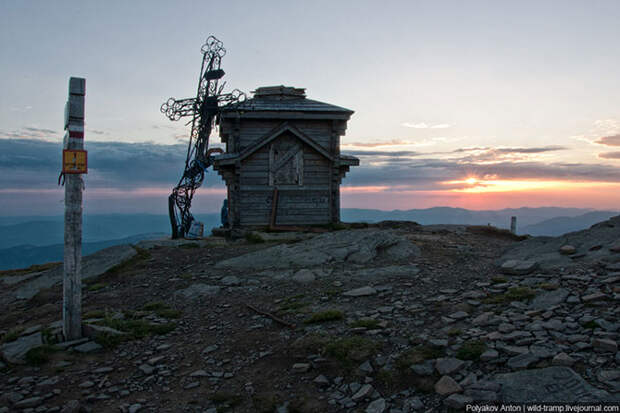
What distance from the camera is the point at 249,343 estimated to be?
18.9 feet

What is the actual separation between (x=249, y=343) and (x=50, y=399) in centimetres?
243

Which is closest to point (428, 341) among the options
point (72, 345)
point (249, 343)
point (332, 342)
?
point (332, 342)

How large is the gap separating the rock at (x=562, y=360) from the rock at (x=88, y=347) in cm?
597

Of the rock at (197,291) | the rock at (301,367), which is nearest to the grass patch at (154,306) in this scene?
the rock at (197,291)

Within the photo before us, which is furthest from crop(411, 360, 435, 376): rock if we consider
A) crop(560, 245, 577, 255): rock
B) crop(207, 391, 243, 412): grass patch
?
crop(560, 245, 577, 255): rock

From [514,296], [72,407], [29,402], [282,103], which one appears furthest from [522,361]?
[282,103]

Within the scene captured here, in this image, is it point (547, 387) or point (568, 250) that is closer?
point (547, 387)

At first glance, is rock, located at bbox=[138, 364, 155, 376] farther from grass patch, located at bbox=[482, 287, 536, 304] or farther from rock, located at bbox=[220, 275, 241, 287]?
grass patch, located at bbox=[482, 287, 536, 304]

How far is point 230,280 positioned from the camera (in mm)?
8984

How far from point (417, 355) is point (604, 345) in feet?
6.06

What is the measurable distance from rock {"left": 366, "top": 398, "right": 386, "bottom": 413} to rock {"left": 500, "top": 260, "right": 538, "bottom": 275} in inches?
192

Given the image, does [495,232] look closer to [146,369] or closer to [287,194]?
[287,194]

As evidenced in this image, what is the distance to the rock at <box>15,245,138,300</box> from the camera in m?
10.3

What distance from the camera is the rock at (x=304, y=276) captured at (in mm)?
8495
